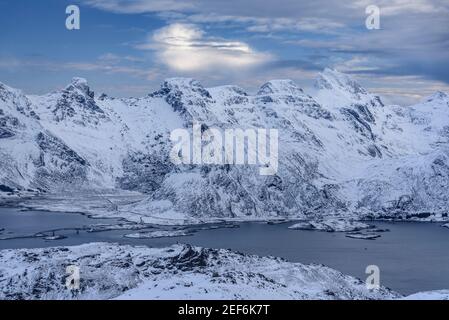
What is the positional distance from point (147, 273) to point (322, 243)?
7364cm

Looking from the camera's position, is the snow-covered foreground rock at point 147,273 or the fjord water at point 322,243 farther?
the fjord water at point 322,243

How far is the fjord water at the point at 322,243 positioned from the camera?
92.8m

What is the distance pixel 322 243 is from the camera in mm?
133375

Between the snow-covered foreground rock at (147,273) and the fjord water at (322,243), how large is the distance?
1753 cm

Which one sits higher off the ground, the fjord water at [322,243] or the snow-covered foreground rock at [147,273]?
the snow-covered foreground rock at [147,273]

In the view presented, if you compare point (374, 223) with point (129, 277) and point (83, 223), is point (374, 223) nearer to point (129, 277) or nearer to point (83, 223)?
point (83, 223)

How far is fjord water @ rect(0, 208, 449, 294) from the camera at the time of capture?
9275 centimetres

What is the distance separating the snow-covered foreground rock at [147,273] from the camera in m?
55.8

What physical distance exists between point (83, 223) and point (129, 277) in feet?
345

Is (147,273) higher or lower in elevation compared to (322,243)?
higher

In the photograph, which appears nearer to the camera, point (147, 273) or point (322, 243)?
point (147, 273)

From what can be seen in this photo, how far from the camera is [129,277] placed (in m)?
61.5

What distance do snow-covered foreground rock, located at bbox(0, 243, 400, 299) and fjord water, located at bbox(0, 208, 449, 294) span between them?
17.5m
